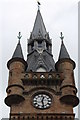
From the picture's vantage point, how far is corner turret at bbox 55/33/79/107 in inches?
1937

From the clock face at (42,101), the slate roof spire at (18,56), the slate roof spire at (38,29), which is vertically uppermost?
the slate roof spire at (38,29)

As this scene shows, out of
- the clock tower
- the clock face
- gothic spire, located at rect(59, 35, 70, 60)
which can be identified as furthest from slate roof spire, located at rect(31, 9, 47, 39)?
the clock face

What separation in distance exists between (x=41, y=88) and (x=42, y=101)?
1.92m

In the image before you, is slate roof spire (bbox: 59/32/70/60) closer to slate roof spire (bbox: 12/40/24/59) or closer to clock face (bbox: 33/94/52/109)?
slate roof spire (bbox: 12/40/24/59)

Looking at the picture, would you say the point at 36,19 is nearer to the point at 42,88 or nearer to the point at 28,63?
the point at 28,63

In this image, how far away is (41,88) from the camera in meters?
50.7

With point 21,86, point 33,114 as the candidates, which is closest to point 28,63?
point 21,86

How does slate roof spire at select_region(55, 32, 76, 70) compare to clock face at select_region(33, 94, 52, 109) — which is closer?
clock face at select_region(33, 94, 52, 109)

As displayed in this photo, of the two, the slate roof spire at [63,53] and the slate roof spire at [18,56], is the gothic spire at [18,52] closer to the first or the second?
the slate roof spire at [18,56]

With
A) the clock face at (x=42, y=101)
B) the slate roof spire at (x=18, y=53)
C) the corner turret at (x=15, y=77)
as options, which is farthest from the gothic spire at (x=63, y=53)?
the clock face at (x=42, y=101)

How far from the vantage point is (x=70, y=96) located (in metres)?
49.2

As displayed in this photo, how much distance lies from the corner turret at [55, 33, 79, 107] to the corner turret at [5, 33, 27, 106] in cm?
433

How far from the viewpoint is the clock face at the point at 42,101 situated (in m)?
48.7

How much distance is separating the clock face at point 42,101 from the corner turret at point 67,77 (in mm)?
1532
